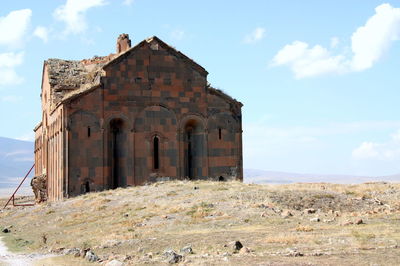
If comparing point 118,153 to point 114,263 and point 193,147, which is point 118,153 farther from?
point 114,263

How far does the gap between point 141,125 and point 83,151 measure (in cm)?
331

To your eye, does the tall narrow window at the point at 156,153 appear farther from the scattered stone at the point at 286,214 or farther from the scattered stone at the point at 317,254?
the scattered stone at the point at 317,254

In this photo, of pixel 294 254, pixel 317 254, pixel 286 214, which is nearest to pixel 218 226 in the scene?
pixel 286 214

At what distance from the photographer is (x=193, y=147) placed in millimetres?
33188

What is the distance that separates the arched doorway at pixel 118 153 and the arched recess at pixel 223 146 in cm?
471

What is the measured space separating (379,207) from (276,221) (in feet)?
16.8

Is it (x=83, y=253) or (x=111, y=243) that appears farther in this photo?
(x=111, y=243)

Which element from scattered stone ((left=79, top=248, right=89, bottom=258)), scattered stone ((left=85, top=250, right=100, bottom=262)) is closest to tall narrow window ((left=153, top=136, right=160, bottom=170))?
scattered stone ((left=79, top=248, right=89, bottom=258))

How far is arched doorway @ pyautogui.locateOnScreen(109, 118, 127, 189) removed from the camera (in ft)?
103

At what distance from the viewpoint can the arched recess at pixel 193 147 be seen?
3253 centimetres

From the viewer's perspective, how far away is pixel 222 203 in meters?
21.0

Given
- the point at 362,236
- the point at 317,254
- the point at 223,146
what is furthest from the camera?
the point at 223,146

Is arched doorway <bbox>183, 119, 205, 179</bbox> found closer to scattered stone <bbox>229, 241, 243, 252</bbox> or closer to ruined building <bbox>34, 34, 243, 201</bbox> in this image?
ruined building <bbox>34, 34, 243, 201</bbox>

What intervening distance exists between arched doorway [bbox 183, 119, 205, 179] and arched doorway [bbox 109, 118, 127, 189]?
3.40 m
